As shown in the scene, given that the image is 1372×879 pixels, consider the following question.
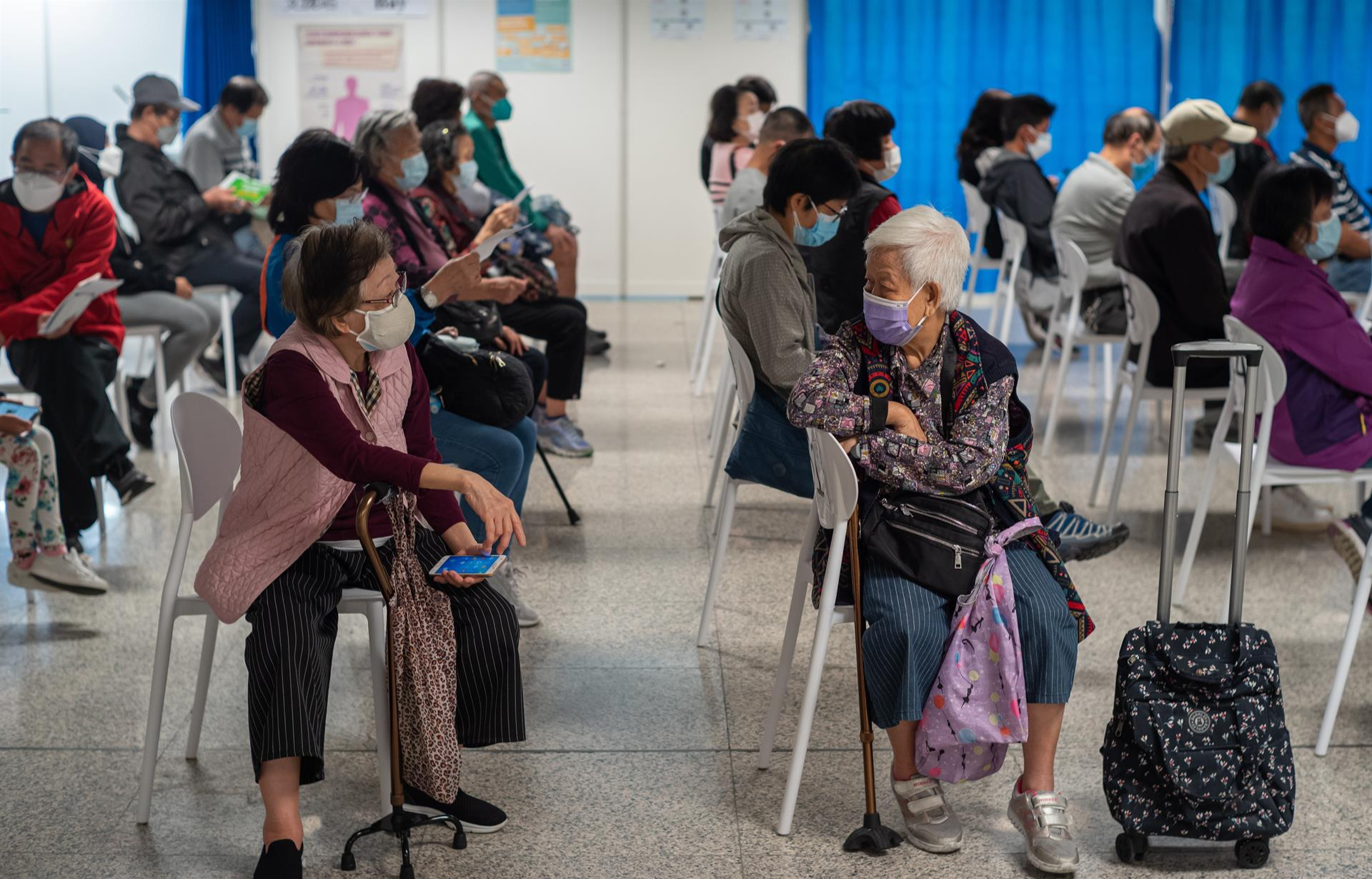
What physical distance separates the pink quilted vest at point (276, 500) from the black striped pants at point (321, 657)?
0.05m

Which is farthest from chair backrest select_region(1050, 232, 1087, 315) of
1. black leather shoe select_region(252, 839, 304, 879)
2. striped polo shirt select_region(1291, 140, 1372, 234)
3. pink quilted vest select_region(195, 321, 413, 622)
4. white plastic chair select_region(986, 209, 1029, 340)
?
black leather shoe select_region(252, 839, 304, 879)

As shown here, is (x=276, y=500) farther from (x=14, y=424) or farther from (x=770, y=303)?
(x=14, y=424)

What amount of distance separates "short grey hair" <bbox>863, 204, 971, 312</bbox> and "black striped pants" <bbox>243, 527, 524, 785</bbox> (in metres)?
0.94

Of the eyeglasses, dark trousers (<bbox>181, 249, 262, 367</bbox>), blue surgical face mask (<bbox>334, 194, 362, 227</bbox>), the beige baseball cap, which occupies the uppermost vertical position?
the beige baseball cap

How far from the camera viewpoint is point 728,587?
12.2 feet

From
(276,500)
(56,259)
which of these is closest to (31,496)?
(56,259)

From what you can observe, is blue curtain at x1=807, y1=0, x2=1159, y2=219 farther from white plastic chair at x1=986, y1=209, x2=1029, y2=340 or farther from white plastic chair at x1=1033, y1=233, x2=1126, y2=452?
white plastic chair at x1=1033, y1=233, x2=1126, y2=452

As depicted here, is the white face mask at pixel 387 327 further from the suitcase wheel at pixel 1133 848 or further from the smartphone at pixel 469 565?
the suitcase wheel at pixel 1133 848

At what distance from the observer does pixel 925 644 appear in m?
2.28

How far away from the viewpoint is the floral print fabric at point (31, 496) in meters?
3.46

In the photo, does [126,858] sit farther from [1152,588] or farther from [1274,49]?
[1274,49]

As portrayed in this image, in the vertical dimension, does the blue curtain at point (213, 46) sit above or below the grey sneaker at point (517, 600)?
above

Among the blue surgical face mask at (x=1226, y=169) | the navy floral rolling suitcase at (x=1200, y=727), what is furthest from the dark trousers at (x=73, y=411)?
the blue surgical face mask at (x=1226, y=169)

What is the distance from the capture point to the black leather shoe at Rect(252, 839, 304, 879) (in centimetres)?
217
